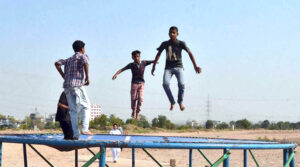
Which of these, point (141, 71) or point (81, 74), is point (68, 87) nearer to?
point (81, 74)

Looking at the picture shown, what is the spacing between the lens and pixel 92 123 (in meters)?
51.8

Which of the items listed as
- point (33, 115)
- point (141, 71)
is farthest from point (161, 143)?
point (33, 115)

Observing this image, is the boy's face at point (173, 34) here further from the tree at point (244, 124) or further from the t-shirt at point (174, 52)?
the tree at point (244, 124)

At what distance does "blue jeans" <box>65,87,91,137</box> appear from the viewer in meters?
5.16

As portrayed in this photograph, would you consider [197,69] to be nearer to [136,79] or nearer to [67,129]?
[136,79]

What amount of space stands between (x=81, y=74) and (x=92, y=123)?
47.3m

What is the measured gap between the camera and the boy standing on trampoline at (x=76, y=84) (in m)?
5.14

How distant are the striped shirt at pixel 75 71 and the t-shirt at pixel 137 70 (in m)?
2.38

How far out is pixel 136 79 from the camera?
7617 mm

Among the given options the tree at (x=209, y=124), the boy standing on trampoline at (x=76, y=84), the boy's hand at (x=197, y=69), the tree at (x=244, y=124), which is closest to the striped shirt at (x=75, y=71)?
the boy standing on trampoline at (x=76, y=84)

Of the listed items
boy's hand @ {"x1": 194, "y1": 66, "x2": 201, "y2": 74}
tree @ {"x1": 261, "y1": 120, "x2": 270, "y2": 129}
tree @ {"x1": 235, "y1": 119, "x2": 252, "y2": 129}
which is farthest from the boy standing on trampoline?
tree @ {"x1": 261, "y1": 120, "x2": 270, "y2": 129}

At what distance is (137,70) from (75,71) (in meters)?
2.49

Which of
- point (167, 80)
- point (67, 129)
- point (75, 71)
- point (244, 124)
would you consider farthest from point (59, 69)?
point (244, 124)

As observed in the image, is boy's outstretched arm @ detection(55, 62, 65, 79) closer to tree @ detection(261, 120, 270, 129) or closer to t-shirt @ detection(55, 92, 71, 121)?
t-shirt @ detection(55, 92, 71, 121)
